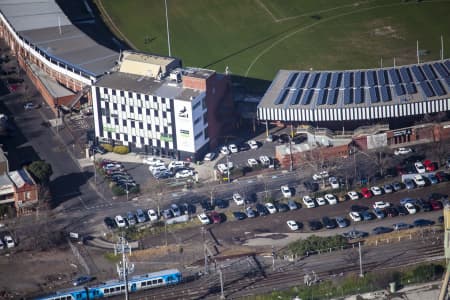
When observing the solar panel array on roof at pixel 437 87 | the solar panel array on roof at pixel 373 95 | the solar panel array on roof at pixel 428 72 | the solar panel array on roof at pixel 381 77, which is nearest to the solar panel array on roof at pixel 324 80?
the solar panel array on roof at pixel 373 95

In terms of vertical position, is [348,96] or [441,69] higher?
[441,69]

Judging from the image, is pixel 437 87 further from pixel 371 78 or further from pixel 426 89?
pixel 371 78

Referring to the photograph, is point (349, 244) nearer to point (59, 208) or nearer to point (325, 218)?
point (325, 218)

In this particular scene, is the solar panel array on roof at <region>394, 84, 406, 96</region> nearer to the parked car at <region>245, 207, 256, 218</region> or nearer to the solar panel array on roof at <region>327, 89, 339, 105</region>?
the solar panel array on roof at <region>327, 89, 339, 105</region>

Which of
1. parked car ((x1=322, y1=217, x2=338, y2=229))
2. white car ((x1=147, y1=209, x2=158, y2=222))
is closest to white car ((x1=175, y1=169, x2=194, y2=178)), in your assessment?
white car ((x1=147, y1=209, x2=158, y2=222))

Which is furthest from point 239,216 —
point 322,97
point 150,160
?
point 322,97

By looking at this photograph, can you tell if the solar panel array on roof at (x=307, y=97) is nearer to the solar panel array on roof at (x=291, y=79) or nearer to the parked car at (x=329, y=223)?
the solar panel array on roof at (x=291, y=79)
